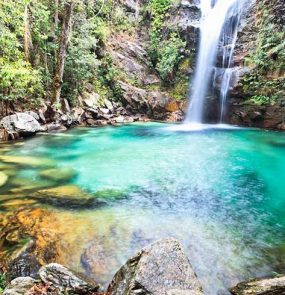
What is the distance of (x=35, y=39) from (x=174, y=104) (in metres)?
9.12

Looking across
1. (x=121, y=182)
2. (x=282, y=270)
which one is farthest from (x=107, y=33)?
(x=282, y=270)

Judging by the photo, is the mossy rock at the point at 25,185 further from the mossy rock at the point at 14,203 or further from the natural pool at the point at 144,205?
the mossy rock at the point at 14,203

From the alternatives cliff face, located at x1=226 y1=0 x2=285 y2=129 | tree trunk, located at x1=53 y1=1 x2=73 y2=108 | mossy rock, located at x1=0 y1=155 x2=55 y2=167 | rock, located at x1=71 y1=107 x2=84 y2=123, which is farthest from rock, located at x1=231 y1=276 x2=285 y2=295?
cliff face, located at x1=226 y1=0 x2=285 y2=129

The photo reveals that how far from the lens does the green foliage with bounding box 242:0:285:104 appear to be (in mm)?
14867

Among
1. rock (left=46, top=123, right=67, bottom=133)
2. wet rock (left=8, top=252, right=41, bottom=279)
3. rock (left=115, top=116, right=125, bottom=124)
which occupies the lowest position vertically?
rock (left=115, top=116, right=125, bottom=124)

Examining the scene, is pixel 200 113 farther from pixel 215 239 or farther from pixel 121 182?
pixel 215 239

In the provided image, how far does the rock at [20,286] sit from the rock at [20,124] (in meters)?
8.54

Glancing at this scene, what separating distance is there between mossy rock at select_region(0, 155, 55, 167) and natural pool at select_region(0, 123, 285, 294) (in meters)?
0.02

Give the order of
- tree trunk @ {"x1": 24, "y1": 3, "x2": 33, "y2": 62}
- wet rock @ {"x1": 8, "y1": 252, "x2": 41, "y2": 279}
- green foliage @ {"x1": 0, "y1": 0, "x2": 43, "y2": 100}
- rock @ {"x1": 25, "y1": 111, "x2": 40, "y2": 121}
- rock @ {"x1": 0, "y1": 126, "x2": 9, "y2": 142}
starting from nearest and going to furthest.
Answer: wet rock @ {"x1": 8, "y1": 252, "x2": 41, "y2": 279} < green foliage @ {"x1": 0, "y1": 0, "x2": 43, "y2": 100} < rock @ {"x1": 0, "y1": 126, "x2": 9, "y2": 142} < rock @ {"x1": 25, "y1": 111, "x2": 40, "y2": 121} < tree trunk @ {"x1": 24, "y1": 3, "x2": 33, "y2": 62}

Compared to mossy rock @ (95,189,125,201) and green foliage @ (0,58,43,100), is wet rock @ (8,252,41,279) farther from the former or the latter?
green foliage @ (0,58,43,100)

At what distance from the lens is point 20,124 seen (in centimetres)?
1089

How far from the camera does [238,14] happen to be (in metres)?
18.3

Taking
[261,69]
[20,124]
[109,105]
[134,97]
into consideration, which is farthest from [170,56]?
[20,124]

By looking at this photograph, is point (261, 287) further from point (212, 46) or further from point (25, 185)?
point (212, 46)
